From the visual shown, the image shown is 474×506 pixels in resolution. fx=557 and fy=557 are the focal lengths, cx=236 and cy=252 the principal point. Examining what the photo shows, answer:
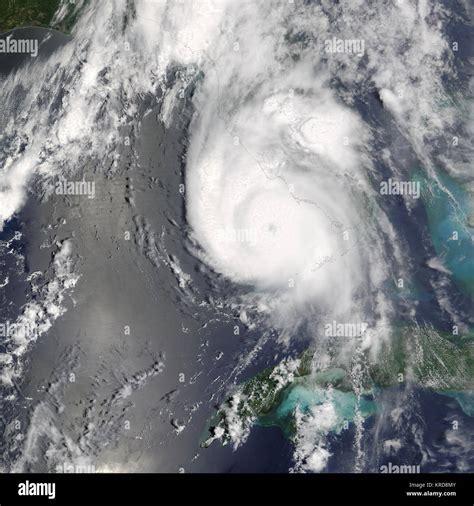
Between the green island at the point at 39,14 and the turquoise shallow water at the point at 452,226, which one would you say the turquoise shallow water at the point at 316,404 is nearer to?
the turquoise shallow water at the point at 452,226

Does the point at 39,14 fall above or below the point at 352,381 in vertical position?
above

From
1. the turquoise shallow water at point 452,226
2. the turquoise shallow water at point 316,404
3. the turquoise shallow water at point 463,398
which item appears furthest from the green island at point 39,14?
the turquoise shallow water at point 463,398

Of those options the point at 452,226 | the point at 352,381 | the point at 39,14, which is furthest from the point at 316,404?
the point at 39,14

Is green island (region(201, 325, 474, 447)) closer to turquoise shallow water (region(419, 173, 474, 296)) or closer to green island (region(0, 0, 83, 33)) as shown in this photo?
turquoise shallow water (region(419, 173, 474, 296))

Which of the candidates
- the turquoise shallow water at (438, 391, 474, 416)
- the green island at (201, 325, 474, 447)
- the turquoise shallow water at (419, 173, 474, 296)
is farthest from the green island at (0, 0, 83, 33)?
the turquoise shallow water at (438, 391, 474, 416)

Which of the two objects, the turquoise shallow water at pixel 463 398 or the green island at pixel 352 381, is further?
the turquoise shallow water at pixel 463 398

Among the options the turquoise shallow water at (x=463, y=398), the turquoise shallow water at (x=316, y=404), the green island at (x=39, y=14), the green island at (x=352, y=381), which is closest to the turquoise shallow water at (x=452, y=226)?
the green island at (x=352, y=381)

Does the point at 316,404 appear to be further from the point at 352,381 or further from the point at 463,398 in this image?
the point at 463,398
